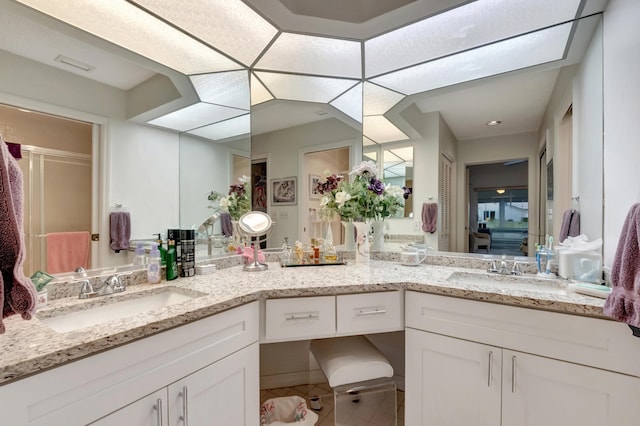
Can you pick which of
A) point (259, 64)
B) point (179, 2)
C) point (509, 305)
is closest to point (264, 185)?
point (259, 64)

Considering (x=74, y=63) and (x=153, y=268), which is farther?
(x=153, y=268)

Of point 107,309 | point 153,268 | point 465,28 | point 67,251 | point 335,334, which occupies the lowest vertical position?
point 335,334

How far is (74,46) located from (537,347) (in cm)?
233

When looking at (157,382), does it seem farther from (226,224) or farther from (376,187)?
(376,187)

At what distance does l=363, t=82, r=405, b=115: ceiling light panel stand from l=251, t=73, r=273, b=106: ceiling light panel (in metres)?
0.75

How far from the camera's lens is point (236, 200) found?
1.92 metres

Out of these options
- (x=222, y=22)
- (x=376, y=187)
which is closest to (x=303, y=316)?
(x=376, y=187)

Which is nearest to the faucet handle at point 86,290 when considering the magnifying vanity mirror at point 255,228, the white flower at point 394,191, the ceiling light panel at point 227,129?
the magnifying vanity mirror at point 255,228

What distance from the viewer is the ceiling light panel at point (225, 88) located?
172 centimetres

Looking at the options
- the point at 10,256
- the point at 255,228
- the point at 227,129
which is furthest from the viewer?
the point at 227,129

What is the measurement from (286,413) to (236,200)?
1352mm

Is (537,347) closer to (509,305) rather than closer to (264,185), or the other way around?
(509,305)

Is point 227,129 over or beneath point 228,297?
over

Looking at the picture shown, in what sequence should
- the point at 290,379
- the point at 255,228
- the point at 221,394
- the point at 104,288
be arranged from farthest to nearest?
the point at 290,379 → the point at 255,228 → the point at 104,288 → the point at 221,394
